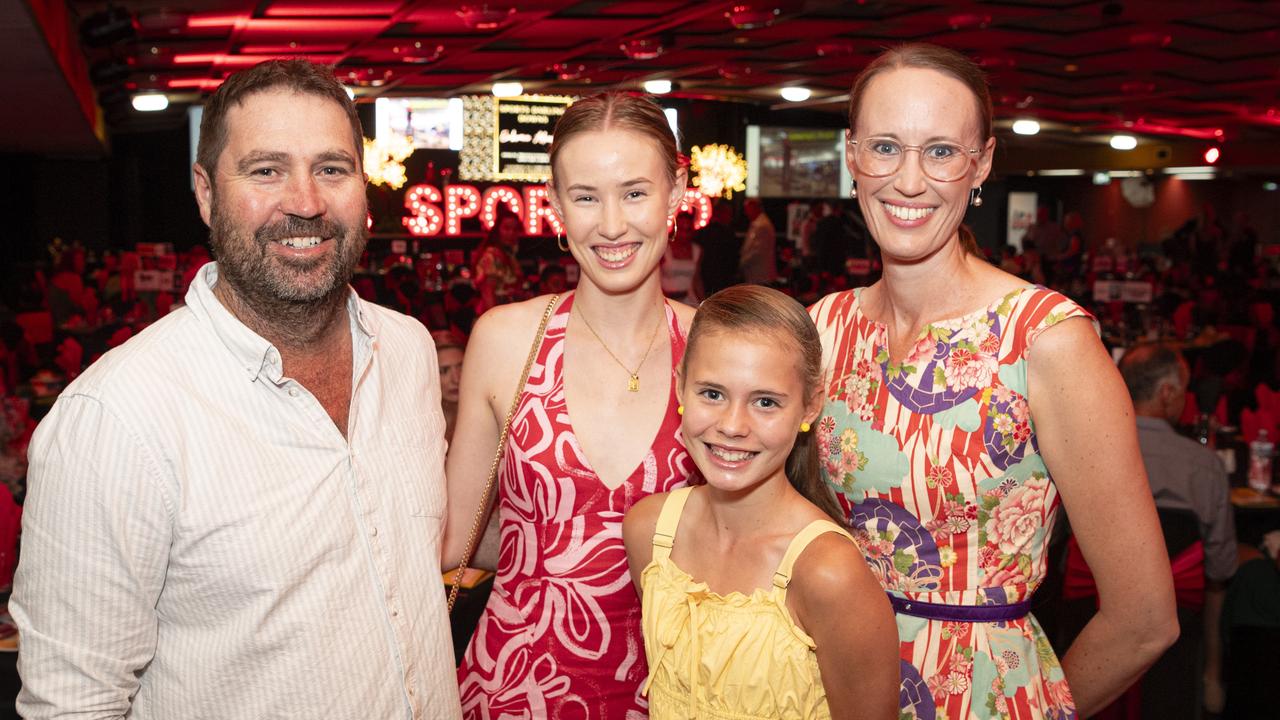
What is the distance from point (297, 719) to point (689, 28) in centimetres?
913

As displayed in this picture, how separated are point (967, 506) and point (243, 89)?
1.23m

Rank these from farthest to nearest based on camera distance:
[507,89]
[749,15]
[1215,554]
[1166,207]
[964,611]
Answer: [1166,207], [507,89], [749,15], [1215,554], [964,611]

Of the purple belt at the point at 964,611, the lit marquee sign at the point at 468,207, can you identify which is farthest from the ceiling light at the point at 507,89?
the purple belt at the point at 964,611

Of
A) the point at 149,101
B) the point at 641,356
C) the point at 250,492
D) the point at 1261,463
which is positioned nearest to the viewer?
the point at 250,492

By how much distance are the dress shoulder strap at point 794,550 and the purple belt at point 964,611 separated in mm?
205

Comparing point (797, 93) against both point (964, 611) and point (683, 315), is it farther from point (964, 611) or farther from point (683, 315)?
point (964, 611)

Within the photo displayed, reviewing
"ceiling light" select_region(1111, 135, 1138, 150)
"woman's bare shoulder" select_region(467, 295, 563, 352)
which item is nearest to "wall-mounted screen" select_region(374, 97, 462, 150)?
"ceiling light" select_region(1111, 135, 1138, 150)

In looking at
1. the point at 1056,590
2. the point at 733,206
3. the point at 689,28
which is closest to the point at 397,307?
the point at 689,28

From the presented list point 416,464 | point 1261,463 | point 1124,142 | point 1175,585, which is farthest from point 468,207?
point 416,464

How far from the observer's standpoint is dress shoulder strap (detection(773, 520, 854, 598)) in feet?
5.01

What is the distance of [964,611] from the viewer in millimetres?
1635

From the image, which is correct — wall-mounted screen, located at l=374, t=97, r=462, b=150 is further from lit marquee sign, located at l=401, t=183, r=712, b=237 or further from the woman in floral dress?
the woman in floral dress

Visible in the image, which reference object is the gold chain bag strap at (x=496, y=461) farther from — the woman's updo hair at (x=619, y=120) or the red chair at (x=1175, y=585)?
the red chair at (x=1175, y=585)

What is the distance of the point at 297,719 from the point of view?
146 cm
